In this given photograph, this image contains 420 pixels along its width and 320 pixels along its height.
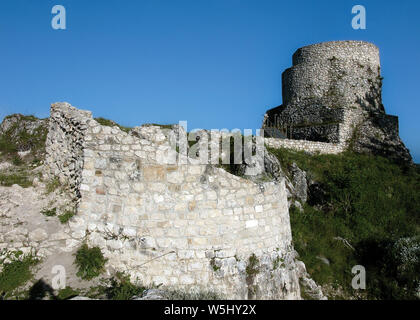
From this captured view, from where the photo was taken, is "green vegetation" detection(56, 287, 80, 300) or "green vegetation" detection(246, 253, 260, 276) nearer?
"green vegetation" detection(56, 287, 80, 300)

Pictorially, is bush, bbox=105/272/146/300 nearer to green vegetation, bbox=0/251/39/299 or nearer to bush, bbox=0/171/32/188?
green vegetation, bbox=0/251/39/299

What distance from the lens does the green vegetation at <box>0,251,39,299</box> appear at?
18.0 feet

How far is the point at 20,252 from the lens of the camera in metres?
6.09

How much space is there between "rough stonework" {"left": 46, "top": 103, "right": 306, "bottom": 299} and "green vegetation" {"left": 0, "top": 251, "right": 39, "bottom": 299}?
91 cm

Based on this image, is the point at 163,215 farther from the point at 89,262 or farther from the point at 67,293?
the point at 67,293

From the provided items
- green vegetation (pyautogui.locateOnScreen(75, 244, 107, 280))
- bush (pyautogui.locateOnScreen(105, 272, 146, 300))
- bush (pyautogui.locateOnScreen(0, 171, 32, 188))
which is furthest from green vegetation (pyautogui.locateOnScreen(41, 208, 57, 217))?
bush (pyautogui.locateOnScreen(105, 272, 146, 300))

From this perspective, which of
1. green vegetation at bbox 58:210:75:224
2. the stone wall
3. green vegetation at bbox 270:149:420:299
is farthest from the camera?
green vegetation at bbox 270:149:420:299

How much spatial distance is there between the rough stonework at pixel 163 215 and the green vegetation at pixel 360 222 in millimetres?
5938

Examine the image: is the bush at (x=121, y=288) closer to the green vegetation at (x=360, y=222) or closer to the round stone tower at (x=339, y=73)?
the green vegetation at (x=360, y=222)

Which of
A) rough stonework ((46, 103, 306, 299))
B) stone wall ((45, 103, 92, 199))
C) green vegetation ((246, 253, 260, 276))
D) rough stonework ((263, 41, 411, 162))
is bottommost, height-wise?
green vegetation ((246, 253, 260, 276))

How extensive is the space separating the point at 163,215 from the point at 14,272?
9.83 feet

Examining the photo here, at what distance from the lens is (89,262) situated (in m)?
6.09

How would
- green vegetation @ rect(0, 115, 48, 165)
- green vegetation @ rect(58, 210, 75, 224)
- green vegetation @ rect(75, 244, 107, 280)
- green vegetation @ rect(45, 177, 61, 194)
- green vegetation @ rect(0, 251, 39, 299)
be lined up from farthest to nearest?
green vegetation @ rect(0, 115, 48, 165) → green vegetation @ rect(45, 177, 61, 194) → green vegetation @ rect(58, 210, 75, 224) → green vegetation @ rect(75, 244, 107, 280) → green vegetation @ rect(0, 251, 39, 299)

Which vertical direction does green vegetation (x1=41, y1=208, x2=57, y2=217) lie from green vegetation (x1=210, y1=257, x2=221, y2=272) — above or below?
above
